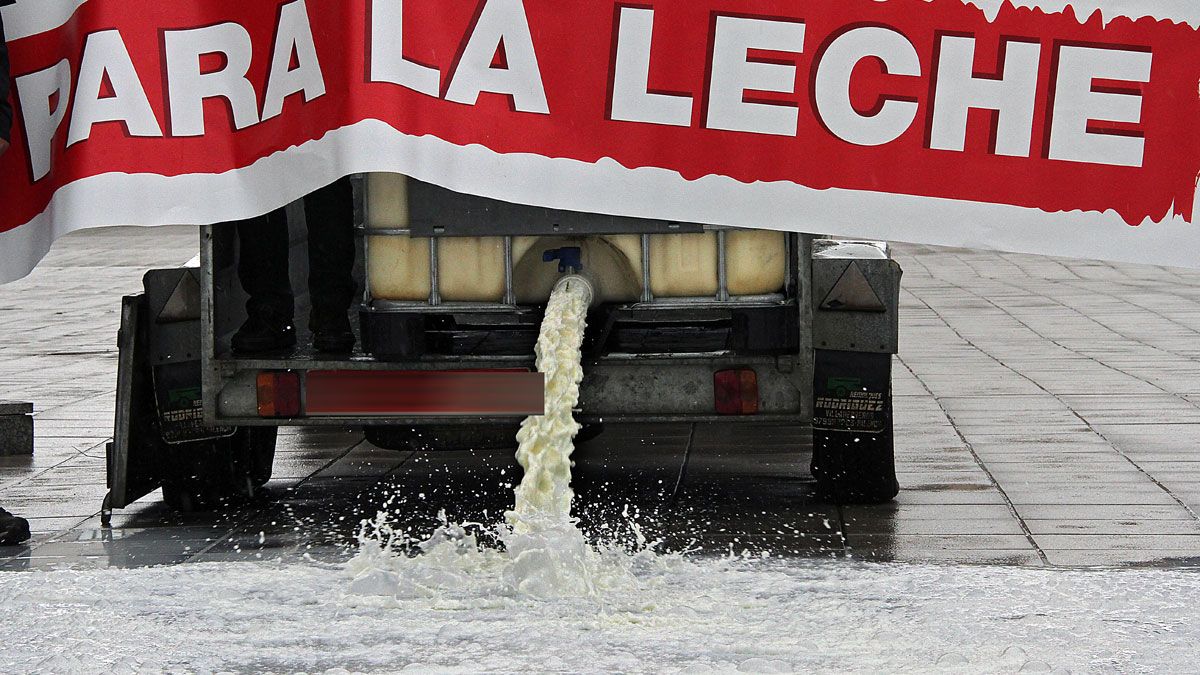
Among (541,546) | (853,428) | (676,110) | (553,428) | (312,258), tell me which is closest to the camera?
(541,546)

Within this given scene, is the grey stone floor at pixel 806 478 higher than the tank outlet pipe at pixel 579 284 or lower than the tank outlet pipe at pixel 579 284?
lower

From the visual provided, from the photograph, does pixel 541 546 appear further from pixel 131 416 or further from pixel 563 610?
pixel 131 416

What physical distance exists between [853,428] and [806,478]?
1.04 m

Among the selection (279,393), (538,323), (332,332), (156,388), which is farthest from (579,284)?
(156,388)

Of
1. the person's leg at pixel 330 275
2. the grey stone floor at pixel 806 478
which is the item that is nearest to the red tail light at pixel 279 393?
the person's leg at pixel 330 275

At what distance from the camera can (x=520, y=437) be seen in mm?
6441

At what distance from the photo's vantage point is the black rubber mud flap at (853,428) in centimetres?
700

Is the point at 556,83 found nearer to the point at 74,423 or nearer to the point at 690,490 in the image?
the point at 690,490

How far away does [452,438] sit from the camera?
7.89 m

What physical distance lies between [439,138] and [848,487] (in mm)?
2384

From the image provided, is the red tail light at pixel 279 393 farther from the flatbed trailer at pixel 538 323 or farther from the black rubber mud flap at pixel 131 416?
the black rubber mud flap at pixel 131 416

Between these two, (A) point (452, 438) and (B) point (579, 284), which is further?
(A) point (452, 438)

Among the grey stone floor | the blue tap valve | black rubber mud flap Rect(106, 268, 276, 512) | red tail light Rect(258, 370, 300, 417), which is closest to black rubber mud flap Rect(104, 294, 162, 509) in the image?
black rubber mud flap Rect(106, 268, 276, 512)

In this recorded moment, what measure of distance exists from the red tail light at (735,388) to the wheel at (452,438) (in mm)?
1289
